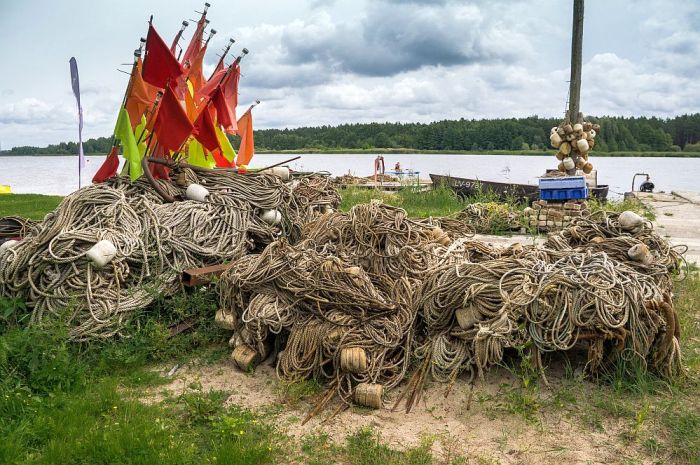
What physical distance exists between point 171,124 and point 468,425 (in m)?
4.54

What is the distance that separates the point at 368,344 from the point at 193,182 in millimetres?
3234

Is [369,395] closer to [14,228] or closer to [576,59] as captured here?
[14,228]

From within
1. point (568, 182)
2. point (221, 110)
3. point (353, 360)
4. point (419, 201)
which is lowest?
point (353, 360)

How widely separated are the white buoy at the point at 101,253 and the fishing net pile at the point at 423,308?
0.91 metres

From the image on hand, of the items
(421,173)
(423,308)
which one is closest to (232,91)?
(423,308)

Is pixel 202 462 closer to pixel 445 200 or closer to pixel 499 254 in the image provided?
pixel 499 254

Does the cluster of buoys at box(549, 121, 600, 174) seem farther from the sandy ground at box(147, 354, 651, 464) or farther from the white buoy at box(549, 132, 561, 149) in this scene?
the sandy ground at box(147, 354, 651, 464)

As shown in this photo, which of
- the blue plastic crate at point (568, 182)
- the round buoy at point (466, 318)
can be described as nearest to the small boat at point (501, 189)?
the blue plastic crate at point (568, 182)

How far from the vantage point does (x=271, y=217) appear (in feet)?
20.7

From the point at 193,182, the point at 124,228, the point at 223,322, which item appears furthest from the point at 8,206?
the point at 223,322

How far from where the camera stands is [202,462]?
3.16m

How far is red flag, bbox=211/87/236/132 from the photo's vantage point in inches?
294

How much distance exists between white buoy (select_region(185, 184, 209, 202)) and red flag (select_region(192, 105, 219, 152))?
1.26m

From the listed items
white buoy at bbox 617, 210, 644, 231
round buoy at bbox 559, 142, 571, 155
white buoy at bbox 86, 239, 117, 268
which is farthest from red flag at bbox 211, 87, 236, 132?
round buoy at bbox 559, 142, 571, 155
